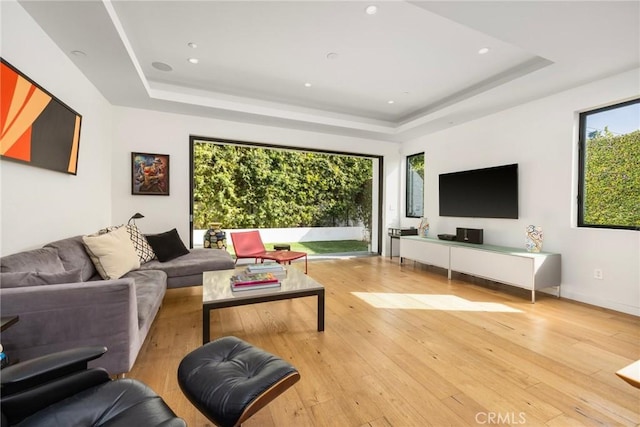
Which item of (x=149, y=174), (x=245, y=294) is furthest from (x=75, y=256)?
(x=149, y=174)

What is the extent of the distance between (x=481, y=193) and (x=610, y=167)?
4.82 ft

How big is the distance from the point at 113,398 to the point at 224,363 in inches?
17.6

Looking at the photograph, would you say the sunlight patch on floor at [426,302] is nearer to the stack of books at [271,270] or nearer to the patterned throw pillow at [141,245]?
the stack of books at [271,270]

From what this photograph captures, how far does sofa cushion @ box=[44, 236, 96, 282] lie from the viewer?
89.6 inches

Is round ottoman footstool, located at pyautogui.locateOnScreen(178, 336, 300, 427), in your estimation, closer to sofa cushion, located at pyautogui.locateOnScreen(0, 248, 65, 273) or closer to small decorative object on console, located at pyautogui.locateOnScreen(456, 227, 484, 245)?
sofa cushion, located at pyautogui.locateOnScreen(0, 248, 65, 273)

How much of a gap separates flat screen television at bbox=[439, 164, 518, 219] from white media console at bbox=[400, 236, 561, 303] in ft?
1.76

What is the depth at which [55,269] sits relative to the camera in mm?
2020

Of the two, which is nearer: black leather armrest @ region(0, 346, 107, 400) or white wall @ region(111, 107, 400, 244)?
black leather armrest @ region(0, 346, 107, 400)

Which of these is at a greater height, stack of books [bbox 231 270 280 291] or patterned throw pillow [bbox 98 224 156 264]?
patterned throw pillow [bbox 98 224 156 264]

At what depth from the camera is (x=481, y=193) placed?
14.7ft

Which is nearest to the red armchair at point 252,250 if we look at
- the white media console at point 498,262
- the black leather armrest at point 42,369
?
the white media console at point 498,262

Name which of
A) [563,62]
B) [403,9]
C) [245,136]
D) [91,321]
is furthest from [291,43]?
[91,321]

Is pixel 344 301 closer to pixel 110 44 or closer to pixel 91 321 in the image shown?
pixel 91 321

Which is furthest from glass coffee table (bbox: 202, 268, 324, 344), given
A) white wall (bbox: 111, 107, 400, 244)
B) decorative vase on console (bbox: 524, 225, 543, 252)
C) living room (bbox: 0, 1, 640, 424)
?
decorative vase on console (bbox: 524, 225, 543, 252)
